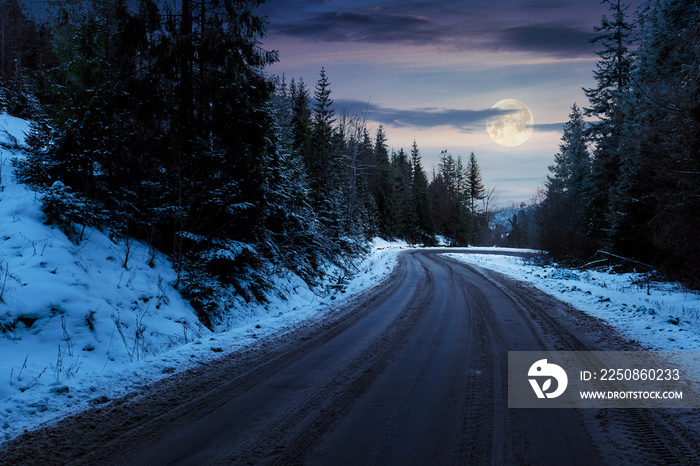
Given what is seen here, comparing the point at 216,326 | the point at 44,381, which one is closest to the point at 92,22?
the point at 216,326

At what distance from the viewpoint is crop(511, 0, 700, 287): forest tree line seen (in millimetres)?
11406

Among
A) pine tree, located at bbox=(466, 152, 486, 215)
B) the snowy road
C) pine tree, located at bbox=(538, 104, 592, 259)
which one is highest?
pine tree, located at bbox=(466, 152, 486, 215)

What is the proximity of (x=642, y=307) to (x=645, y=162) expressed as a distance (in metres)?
7.95

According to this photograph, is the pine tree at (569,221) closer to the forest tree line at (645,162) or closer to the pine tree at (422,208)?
the forest tree line at (645,162)

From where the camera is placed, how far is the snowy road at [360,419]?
10.1ft

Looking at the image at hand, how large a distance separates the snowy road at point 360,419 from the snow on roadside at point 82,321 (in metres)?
0.61

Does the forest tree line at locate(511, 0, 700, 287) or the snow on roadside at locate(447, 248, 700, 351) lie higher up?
the forest tree line at locate(511, 0, 700, 287)

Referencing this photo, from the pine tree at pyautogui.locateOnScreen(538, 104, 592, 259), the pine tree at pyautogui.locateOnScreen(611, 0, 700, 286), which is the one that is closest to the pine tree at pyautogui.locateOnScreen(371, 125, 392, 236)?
the pine tree at pyautogui.locateOnScreen(538, 104, 592, 259)

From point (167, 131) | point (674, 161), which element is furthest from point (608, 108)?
point (167, 131)

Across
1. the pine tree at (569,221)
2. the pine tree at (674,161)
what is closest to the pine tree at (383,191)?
the pine tree at (569,221)

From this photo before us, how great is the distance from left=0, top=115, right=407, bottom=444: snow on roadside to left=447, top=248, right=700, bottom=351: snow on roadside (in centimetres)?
694

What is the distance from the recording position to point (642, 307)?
8500mm

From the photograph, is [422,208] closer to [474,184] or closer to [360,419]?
[474,184]

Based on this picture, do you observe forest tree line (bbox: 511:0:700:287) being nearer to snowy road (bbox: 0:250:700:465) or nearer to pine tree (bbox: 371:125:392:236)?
snowy road (bbox: 0:250:700:465)
